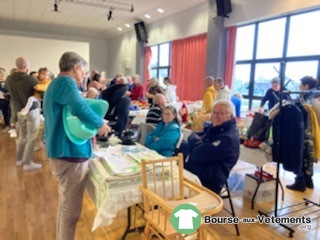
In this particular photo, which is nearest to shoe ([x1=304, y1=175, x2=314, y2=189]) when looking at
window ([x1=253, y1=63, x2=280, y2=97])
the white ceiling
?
window ([x1=253, y1=63, x2=280, y2=97])

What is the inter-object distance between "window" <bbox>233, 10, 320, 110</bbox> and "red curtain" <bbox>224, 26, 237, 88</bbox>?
129 millimetres

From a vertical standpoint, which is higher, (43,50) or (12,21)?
(12,21)

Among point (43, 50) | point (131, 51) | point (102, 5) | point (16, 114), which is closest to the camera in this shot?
point (16, 114)

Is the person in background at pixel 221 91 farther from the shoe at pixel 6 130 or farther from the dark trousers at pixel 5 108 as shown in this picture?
the dark trousers at pixel 5 108

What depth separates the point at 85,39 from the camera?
39.2ft

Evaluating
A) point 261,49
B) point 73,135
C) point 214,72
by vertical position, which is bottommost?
point 73,135

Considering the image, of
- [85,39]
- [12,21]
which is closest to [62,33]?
[85,39]

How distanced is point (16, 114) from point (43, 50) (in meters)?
5.73

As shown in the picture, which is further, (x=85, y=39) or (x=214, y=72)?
(x=85, y=39)

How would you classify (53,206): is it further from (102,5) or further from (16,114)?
(102,5)

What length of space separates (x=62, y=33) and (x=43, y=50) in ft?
10.4

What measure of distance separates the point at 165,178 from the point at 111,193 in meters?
0.39

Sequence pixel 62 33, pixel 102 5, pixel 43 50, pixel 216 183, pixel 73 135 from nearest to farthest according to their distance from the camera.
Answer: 1. pixel 73 135
2. pixel 216 183
3. pixel 102 5
4. pixel 43 50
5. pixel 62 33

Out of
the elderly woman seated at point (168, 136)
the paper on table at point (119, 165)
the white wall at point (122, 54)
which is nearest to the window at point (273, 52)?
the elderly woman seated at point (168, 136)
